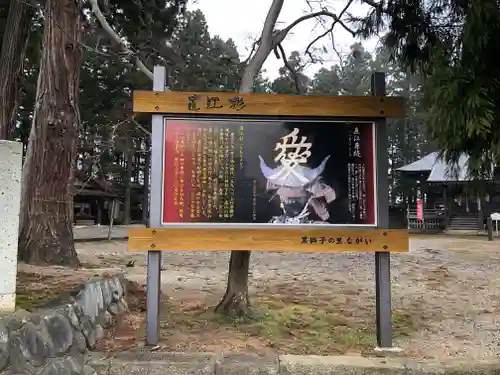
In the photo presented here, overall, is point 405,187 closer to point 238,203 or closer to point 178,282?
point 178,282

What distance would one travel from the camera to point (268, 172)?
4.51 meters

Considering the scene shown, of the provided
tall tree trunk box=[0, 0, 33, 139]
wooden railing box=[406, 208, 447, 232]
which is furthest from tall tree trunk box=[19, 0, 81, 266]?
wooden railing box=[406, 208, 447, 232]

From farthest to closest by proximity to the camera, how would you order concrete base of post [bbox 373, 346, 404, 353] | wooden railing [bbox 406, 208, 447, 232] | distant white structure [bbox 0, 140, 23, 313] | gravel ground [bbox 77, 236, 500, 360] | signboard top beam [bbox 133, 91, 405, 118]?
wooden railing [bbox 406, 208, 447, 232]
gravel ground [bbox 77, 236, 500, 360]
signboard top beam [bbox 133, 91, 405, 118]
concrete base of post [bbox 373, 346, 404, 353]
distant white structure [bbox 0, 140, 23, 313]

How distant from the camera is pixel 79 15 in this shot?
7824mm

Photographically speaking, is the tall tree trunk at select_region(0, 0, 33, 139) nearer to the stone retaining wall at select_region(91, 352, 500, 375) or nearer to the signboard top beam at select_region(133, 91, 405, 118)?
the signboard top beam at select_region(133, 91, 405, 118)

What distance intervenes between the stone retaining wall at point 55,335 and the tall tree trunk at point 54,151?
306cm

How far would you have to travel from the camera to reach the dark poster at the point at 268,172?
441 centimetres

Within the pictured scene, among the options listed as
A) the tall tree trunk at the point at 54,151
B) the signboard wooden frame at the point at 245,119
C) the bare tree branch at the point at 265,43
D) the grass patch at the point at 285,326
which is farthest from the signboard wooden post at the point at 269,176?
the tall tree trunk at the point at 54,151

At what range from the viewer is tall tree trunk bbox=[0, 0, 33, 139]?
9.24 meters

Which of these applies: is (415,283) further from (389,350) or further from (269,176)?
(269,176)

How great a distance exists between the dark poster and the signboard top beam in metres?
0.12

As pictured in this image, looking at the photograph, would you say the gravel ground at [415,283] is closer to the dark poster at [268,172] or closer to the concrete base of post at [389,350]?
the concrete base of post at [389,350]

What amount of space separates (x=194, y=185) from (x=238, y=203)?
46 cm

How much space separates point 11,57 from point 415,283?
9102 millimetres
